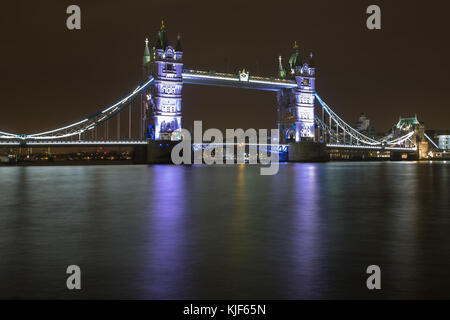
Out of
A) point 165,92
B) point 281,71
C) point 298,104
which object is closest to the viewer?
point 165,92

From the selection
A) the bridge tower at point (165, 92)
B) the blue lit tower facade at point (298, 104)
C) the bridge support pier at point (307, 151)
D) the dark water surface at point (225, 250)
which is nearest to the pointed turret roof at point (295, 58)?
the blue lit tower facade at point (298, 104)

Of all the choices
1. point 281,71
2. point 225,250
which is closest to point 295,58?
point 281,71

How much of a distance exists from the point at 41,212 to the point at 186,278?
826 cm

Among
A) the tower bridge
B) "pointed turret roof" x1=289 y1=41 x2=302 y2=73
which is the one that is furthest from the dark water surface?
"pointed turret roof" x1=289 y1=41 x2=302 y2=73

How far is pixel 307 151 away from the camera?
73438 mm

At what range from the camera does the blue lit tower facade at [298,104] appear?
7531cm

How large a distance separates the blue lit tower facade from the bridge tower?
70.4 feet

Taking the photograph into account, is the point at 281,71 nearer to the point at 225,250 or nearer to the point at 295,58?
the point at 295,58

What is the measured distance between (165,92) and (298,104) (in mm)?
23674

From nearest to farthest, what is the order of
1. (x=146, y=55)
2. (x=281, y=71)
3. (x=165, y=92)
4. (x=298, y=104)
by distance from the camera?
(x=165, y=92) → (x=146, y=55) → (x=298, y=104) → (x=281, y=71)

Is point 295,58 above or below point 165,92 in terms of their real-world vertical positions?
above

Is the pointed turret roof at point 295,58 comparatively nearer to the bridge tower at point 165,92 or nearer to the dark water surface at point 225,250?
the bridge tower at point 165,92

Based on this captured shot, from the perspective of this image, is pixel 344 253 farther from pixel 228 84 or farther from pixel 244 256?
pixel 228 84
